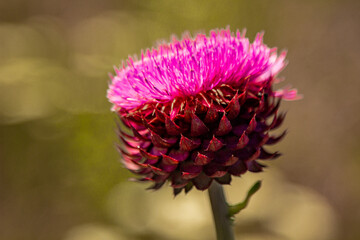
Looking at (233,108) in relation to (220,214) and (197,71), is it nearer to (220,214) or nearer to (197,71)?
(197,71)

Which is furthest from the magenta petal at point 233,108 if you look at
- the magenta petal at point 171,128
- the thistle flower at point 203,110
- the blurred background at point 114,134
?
the blurred background at point 114,134

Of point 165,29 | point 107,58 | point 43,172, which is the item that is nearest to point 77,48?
point 107,58

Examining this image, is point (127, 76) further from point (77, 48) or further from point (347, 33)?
point (347, 33)

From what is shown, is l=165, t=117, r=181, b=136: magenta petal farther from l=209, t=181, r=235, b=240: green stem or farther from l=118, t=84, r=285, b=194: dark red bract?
l=209, t=181, r=235, b=240: green stem

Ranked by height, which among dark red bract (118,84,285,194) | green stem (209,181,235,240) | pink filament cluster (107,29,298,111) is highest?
pink filament cluster (107,29,298,111)

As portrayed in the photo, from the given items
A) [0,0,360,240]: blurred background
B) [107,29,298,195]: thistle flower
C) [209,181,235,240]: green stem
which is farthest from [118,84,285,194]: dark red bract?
[0,0,360,240]: blurred background

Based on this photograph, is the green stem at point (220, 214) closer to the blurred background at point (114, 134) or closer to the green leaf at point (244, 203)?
the green leaf at point (244, 203)
